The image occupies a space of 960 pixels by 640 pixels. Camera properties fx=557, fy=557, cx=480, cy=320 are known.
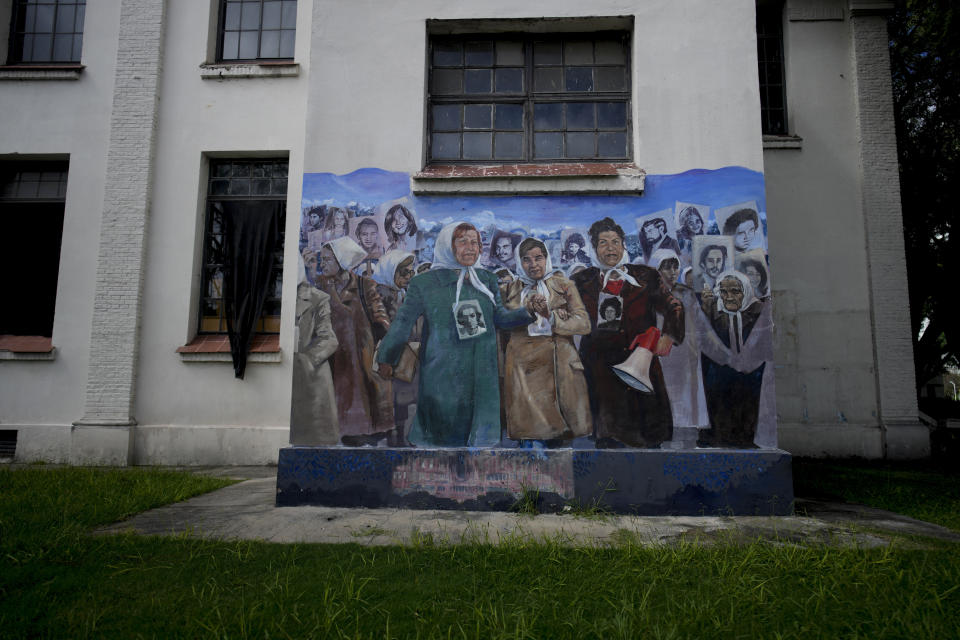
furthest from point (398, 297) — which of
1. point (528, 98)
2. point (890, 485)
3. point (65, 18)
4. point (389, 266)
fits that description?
point (65, 18)

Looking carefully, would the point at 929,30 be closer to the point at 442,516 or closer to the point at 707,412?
the point at 707,412

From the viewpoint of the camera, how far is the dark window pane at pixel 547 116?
544cm

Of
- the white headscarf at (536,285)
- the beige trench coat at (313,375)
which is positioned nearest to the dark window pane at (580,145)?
the white headscarf at (536,285)

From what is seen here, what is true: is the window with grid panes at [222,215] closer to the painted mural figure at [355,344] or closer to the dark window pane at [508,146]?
the painted mural figure at [355,344]

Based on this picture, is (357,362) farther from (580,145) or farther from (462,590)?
(580,145)

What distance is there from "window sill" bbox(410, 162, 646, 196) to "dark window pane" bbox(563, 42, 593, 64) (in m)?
1.19

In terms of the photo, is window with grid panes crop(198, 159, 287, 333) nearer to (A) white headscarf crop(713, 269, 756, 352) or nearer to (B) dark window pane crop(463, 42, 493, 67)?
(B) dark window pane crop(463, 42, 493, 67)

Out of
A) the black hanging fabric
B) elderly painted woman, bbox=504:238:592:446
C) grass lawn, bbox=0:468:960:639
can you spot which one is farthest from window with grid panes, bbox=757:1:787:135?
the black hanging fabric

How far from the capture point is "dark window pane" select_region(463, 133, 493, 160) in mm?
5430

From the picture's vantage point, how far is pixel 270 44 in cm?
860

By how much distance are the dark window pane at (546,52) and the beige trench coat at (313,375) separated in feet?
10.2

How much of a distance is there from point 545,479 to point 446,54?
4.16 metres

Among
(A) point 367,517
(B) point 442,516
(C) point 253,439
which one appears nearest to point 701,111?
(B) point 442,516

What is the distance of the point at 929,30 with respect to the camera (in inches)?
297
